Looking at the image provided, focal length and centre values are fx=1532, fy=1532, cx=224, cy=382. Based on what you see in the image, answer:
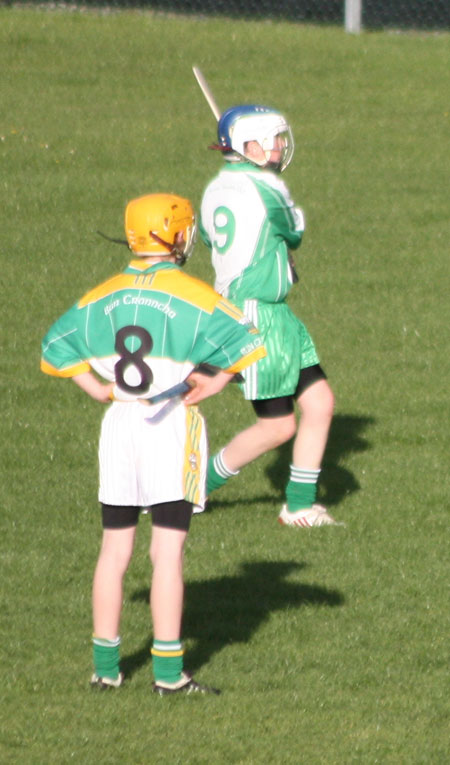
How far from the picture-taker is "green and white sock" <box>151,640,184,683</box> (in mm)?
5375

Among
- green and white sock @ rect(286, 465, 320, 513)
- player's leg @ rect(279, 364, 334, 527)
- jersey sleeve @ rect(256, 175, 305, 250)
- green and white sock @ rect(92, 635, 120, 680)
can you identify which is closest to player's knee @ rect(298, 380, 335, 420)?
player's leg @ rect(279, 364, 334, 527)

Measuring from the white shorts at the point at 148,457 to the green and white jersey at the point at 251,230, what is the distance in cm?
207

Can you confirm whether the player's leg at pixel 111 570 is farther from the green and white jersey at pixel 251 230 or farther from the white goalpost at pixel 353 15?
the white goalpost at pixel 353 15

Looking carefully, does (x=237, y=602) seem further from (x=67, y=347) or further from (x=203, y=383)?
(x=67, y=347)

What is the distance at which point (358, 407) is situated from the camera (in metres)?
9.57

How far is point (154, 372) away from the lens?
520 cm

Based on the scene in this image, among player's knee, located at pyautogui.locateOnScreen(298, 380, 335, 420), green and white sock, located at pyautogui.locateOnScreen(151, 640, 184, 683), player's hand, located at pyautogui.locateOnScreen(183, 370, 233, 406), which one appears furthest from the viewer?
player's knee, located at pyautogui.locateOnScreen(298, 380, 335, 420)

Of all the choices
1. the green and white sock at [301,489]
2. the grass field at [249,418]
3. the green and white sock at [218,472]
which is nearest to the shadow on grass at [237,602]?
the grass field at [249,418]

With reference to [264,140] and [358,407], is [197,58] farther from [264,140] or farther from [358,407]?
[264,140]

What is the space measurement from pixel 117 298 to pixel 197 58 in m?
12.9

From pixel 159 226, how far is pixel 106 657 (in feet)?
5.07

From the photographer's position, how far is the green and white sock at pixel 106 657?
5430mm

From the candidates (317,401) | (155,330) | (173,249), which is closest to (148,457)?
(155,330)

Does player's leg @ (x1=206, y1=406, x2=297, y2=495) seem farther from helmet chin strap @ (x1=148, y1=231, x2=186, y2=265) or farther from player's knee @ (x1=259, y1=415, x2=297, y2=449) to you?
helmet chin strap @ (x1=148, y1=231, x2=186, y2=265)
